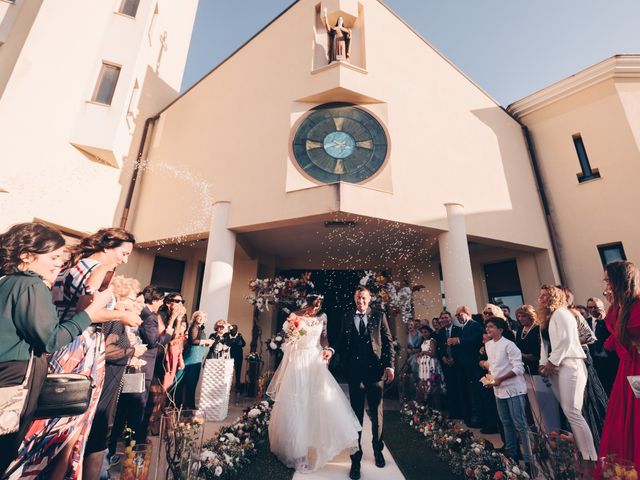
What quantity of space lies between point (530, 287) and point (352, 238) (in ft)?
17.5

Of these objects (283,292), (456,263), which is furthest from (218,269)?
(456,263)

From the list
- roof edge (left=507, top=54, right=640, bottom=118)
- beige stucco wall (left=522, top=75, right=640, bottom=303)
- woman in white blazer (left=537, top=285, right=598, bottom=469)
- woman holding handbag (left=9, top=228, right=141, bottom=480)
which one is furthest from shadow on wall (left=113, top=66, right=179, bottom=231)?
beige stucco wall (left=522, top=75, right=640, bottom=303)

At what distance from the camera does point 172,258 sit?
10.1m

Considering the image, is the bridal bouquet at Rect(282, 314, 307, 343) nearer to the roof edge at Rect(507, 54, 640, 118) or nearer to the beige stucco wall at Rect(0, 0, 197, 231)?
the beige stucco wall at Rect(0, 0, 197, 231)

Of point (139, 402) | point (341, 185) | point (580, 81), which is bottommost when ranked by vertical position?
point (139, 402)

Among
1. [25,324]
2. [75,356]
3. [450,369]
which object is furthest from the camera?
[450,369]

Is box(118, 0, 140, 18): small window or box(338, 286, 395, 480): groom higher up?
box(118, 0, 140, 18): small window

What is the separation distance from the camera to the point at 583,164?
30.0 feet

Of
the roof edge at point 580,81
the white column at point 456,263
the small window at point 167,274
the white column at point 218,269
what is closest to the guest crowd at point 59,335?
the white column at point 218,269

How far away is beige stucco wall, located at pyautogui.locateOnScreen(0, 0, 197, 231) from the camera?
6.44 m

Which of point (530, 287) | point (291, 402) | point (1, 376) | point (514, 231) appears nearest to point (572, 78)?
point (514, 231)

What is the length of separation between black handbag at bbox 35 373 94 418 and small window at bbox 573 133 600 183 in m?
11.9

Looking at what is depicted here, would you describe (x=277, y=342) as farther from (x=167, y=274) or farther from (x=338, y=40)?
(x=338, y=40)

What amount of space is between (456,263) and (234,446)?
5.92 metres
